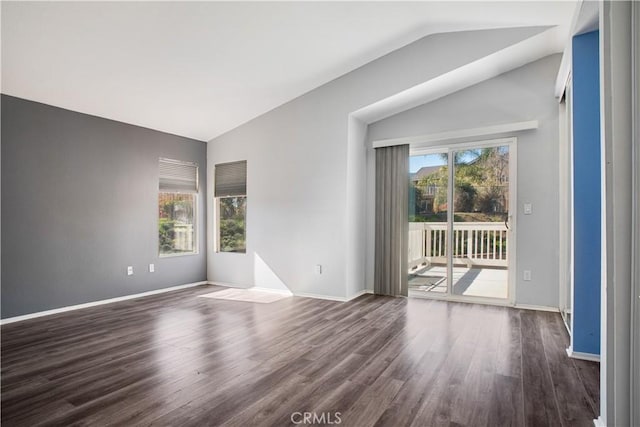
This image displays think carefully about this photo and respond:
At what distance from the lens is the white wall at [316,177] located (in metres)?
4.13

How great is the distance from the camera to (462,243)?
4.42 metres

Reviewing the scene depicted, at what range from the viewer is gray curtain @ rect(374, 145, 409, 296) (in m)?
4.57

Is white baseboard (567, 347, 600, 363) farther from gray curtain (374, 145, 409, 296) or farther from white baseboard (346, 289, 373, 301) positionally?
white baseboard (346, 289, 373, 301)

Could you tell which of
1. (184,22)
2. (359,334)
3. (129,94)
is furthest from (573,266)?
(129,94)

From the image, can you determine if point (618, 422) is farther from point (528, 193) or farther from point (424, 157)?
point (424, 157)

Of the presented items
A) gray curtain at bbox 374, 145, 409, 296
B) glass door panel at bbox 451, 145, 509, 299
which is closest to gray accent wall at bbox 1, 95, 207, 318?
gray curtain at bbox 374, 145, 409, 296

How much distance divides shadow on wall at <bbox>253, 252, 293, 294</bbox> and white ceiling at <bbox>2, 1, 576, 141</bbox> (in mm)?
2452

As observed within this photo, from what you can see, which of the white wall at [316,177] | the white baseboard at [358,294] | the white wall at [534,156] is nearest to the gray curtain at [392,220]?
the white baseboard at [358,294]

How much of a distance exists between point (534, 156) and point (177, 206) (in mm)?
5038

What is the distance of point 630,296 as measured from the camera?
1508mm

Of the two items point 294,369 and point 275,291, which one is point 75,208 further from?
point 294,369

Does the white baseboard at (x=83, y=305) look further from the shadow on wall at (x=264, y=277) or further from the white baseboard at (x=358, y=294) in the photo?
the white baseboard at (x=358, y=294)

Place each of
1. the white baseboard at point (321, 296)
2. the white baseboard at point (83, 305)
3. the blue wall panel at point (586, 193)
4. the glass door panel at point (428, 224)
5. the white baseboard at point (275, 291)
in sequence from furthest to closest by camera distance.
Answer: the white baseboard at point (275, 291)
the glass door panel at point (428, 224)
the white baseboard at point (321, 296)
the white baseboard at point (83, 305)
the blue wall panel at point (586, 193)

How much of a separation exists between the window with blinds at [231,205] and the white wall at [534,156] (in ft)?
11.5
